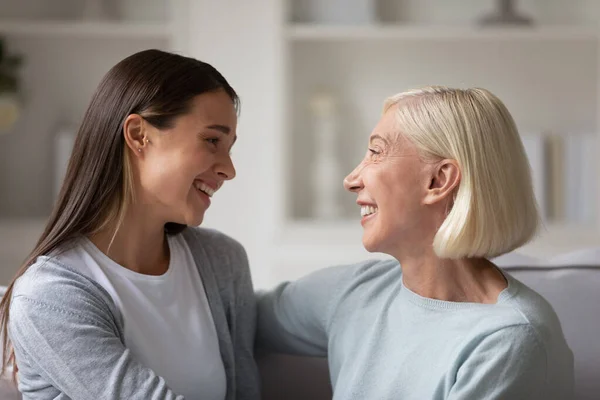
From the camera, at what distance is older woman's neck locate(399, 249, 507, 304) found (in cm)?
145

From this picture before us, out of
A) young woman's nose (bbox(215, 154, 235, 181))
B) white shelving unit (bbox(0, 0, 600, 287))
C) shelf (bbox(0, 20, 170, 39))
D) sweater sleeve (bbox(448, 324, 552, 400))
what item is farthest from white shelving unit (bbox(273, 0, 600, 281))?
sweater sleeve (bbox(448, 324, 552, 400))

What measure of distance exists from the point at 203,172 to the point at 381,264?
1.26 ft

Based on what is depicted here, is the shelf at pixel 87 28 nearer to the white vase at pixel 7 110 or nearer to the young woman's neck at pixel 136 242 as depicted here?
the white vase at pixel 7 110

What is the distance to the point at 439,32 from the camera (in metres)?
3.60

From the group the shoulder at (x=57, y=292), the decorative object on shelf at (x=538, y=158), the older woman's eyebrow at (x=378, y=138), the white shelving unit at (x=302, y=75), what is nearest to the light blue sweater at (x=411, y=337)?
the older woman's eyebrow at (x=378, y=138)

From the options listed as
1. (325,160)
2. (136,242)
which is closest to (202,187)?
(136,242)

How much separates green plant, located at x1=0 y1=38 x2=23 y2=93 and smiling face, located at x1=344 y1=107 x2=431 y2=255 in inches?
101

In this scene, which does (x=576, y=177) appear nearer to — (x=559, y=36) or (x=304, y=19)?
(x=559, y=36)

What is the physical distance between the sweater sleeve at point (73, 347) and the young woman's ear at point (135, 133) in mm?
262

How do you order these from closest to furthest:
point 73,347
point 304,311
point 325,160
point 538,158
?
point 73,347, point 304,311, point 538,158, point 325,160

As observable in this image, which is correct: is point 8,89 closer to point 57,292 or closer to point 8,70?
point 8,70

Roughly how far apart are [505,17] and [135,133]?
2.42 metres

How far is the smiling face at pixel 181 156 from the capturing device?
158cm

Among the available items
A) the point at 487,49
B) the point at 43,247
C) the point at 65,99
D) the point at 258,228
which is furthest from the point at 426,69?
the point at 43,247
